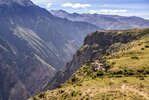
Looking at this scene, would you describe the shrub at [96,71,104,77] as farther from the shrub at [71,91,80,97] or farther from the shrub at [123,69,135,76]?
the shrub at [71,91,80,97]

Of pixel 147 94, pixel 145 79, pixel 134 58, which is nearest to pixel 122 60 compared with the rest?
pixel 134 58

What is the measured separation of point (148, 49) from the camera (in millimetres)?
181750

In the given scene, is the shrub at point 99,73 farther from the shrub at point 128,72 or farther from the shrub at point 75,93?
the shrub at point 75,93

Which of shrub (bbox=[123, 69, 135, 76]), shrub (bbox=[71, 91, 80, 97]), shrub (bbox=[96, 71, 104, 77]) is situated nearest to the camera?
shrub (bbox=[71, 91, 80, 97])

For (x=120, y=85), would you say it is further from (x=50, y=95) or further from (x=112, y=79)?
(x=50, y=95)

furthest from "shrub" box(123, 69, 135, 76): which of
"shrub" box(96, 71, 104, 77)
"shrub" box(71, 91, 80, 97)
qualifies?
"shrub" box(71, 91, 80, 97)

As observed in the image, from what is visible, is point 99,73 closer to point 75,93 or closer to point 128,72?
point 128,72

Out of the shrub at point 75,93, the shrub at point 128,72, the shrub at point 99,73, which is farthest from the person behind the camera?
the shrub at point 99,73

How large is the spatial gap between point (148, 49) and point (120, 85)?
74477mm

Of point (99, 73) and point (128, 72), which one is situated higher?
point (128, 72)

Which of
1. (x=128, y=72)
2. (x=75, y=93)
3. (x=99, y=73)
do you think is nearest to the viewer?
(x=75, y=93)

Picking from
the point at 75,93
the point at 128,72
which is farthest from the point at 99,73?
the point at 75,93

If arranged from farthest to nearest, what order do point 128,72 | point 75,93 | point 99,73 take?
point 99,73 → point 128,72 → point 75,93

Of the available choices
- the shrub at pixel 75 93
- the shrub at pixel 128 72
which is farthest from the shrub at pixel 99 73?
the shrub at pixel 75 93
